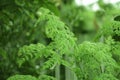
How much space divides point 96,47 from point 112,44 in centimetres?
17

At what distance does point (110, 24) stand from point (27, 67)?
1449 mm

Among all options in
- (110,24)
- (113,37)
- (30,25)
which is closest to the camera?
(110,24)

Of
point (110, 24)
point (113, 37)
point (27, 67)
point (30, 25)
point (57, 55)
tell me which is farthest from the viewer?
point (30, 25)

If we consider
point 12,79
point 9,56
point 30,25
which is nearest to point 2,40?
point 9,56

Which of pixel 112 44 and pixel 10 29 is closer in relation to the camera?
pixel 112 44

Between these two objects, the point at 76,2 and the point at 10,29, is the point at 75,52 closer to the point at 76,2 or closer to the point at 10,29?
the point at 10,29

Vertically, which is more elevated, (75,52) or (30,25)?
(30,25)

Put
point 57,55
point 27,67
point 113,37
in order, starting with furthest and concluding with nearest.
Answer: point 27,67
point 113,37
point 57,55

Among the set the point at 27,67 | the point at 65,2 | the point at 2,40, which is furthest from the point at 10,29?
the point at 65,2

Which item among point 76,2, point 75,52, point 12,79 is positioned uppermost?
point 76,2

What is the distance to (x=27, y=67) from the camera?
3.01m

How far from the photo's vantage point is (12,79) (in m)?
1.64

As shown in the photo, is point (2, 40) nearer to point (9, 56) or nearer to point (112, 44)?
point (9, 56)

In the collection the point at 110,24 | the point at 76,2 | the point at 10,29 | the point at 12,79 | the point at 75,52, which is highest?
the point at 76,2
